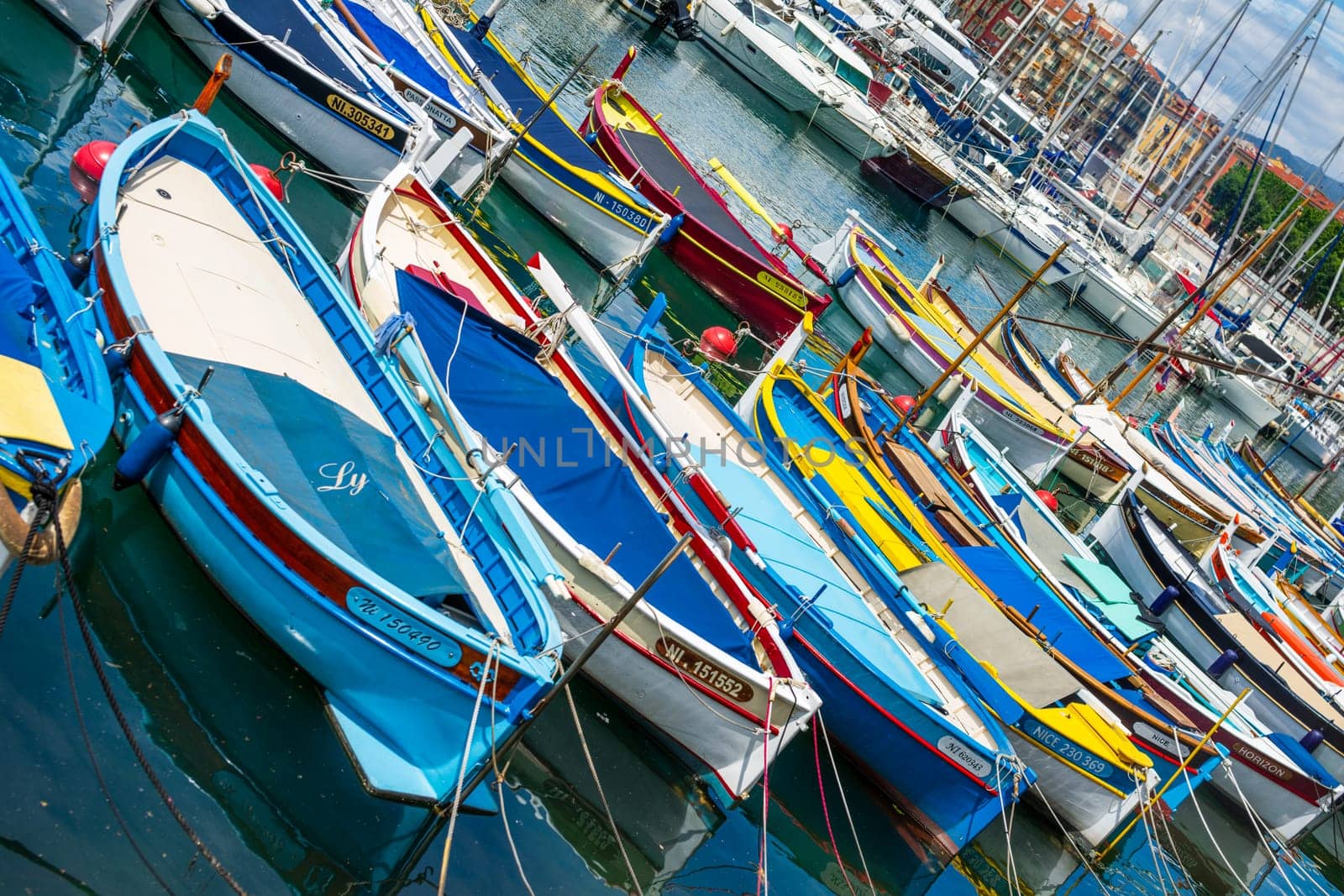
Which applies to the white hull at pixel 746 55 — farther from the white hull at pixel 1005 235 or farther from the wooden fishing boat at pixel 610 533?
the wooden fishing boat at pixel 610 533

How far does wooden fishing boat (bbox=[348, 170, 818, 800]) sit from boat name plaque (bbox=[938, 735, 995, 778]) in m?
2.75

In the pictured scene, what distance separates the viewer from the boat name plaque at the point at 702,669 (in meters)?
13.2

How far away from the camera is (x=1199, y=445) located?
43.1 metres

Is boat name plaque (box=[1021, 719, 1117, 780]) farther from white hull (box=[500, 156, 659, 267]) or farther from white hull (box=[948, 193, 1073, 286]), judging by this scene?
white hull (box=[948, 193, 1073, 286])

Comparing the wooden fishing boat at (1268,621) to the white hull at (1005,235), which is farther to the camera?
the white hull at (1005,235)

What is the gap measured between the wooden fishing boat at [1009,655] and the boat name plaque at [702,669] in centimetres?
548

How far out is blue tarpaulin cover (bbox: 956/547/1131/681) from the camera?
19.6 m

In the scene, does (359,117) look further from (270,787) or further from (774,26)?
(774,26)

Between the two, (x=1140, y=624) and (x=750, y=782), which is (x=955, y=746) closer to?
(x=750, y=782)

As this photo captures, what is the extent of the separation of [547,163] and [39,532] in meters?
19.1

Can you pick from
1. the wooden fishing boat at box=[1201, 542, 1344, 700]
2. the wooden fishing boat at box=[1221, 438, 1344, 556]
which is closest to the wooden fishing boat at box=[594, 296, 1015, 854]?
the wooden fishing boat at box=[1201, 542, 1344, 700]

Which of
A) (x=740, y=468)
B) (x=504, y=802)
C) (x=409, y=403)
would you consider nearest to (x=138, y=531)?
(x=409, y=403)

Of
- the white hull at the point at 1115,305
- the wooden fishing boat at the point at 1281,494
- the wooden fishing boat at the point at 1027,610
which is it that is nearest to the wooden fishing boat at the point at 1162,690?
the wooden fishing boat at the point at 1027,610

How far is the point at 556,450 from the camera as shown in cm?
1521
